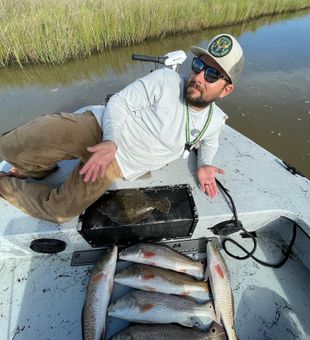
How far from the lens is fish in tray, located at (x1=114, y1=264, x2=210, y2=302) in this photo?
1.81m

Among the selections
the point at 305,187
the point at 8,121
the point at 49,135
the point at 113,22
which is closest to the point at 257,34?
the point at 113,22

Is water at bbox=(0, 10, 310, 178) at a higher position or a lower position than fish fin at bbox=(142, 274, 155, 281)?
lower

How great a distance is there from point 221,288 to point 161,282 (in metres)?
0.39

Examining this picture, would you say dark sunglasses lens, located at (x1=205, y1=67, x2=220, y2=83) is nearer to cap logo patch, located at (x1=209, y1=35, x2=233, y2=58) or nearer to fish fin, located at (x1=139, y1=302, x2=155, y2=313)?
cap logo patch, located at (x1=209, y1=35, x2=233, y2=58)

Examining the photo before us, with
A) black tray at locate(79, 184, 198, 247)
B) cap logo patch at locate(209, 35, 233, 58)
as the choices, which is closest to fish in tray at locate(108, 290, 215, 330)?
black tray at locate(79, 184, 198, 247)

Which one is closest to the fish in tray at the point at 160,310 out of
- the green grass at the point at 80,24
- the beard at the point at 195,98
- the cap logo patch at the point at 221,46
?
the beard at the point at 195,98

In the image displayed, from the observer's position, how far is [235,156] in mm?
2475

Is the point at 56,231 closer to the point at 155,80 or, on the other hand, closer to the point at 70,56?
the point at 155,80

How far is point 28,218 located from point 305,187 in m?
2.08

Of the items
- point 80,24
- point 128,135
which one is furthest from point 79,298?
point 80,24

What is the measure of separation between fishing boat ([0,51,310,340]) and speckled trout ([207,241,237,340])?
0.12m

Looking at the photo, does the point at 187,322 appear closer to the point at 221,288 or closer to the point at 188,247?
the point at 221,288

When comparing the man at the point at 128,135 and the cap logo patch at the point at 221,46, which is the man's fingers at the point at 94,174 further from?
the cap logo patch at the point at 221,46

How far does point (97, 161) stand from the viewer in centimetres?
167
